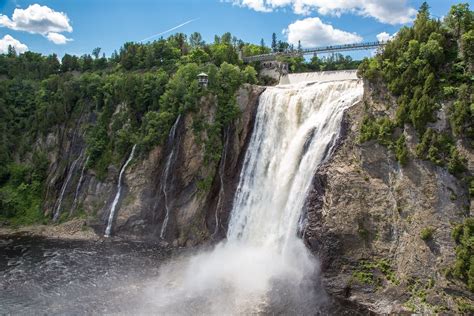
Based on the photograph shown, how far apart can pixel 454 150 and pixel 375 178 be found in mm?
5233

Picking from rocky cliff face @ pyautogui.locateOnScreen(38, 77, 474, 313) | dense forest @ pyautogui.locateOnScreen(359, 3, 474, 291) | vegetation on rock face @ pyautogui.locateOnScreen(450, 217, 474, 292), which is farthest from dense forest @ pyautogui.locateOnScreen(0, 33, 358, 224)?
vegetation on rock face @ pyautogui.locateOnScreen(450, 217, 474, 292)

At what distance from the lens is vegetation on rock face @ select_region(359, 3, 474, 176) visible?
24359mm

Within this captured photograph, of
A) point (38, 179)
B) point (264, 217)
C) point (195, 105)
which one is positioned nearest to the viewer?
point (264, 217)

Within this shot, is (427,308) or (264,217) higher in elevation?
(264,217)

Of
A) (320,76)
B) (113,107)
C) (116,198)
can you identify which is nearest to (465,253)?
(320,76)

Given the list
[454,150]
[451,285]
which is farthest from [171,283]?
[454,150]

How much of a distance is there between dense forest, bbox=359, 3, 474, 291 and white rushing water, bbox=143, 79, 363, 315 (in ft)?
11.8

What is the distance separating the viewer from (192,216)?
3766 centimetres

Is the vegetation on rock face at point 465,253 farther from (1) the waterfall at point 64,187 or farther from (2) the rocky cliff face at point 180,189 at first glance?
(1) the waterfall at point 64,187

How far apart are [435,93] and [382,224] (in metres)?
9.07

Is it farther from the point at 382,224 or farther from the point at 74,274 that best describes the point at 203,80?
the point at 382,224

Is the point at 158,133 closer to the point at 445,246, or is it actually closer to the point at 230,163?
the point at 230,163

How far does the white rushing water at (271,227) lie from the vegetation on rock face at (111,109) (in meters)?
4.81

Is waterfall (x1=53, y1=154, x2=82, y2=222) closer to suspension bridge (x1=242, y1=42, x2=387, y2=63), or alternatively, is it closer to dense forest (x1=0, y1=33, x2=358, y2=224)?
dense forest (x1=0, y1=33, x2=358, y2=224)
